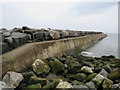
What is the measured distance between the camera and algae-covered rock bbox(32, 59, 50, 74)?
3.62m

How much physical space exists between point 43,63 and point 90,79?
1.17m

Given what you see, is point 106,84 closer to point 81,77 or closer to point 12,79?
point 81,77

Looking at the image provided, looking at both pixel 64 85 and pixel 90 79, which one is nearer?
pixel 64 85

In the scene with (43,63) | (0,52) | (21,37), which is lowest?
(43,63)

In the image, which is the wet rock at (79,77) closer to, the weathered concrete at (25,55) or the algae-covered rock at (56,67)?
the algae-covered rock at (56,67)

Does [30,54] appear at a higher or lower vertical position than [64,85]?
higher

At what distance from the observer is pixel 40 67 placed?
3729mm

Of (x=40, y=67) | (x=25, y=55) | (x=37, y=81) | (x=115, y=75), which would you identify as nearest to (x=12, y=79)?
(x=37, y=81)

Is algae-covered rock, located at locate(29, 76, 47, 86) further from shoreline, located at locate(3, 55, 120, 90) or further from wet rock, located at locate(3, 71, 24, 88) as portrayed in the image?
wet rock, located at locate(3, 71, 24, 88)

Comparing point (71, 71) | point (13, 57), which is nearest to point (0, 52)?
point (13, 57)

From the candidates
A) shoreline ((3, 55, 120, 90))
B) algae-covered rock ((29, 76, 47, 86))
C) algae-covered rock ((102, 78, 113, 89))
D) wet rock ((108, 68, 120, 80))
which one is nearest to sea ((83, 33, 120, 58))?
shoreline ((3, 55, 120, 90))

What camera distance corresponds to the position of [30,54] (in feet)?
13.4

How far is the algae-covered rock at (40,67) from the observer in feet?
11.9

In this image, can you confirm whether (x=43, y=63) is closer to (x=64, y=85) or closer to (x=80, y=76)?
(x=80, y=76)
